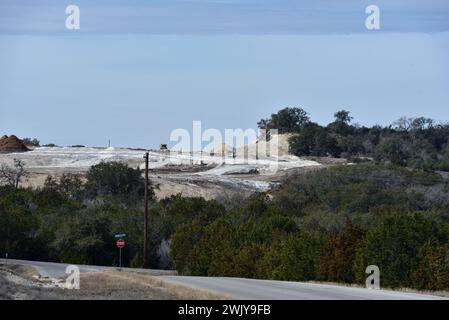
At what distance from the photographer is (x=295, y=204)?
282ft

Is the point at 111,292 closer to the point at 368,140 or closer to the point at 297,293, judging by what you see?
the point at 297,293

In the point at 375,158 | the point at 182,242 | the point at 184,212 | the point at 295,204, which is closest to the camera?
the point at 182,242

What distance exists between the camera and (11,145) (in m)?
135

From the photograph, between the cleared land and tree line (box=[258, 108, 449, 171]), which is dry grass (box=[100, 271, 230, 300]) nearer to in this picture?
the cleared land

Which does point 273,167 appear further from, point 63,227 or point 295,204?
point 63,227

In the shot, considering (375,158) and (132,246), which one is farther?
(375,158)

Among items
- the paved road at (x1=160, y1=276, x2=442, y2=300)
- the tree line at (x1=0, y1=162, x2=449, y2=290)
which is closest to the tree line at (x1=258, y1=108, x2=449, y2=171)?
the tree line at (x1=0, y1=162, x2=449, y2=290)

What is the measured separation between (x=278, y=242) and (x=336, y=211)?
29793mm

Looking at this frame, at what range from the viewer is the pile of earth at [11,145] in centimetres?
13388

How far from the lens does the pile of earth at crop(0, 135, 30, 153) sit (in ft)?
439

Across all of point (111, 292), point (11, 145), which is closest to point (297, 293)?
point (111, 292)

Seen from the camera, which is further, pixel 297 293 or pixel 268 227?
pixel 268 227
